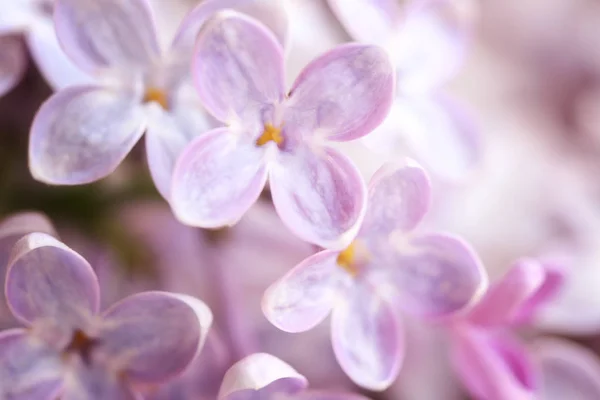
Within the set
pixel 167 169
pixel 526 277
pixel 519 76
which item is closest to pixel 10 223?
pixel 167 169

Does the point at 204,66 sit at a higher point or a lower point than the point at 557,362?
higher

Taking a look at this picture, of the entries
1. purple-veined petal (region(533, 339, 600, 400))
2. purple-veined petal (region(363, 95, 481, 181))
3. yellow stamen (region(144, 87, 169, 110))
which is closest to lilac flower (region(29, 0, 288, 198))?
yellow stamen (region(144, 87, 169, 110))

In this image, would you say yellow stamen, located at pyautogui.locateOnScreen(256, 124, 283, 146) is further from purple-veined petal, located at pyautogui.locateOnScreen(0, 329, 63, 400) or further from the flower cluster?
purple-veined petal, located at pyautogui.locateOnScreen(0, 329, 63, 400)

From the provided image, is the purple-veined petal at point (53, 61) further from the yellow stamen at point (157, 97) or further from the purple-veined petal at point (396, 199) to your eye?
the purple-veined petal at point (396, 199)

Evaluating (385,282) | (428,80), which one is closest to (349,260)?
(385,282)

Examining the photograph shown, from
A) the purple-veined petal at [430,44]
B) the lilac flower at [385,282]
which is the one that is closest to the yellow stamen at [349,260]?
the lilac flower at [385,282]

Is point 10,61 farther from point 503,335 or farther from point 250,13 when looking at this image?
point 503,335

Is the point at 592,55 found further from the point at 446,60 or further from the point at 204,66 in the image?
the point at 204,66
